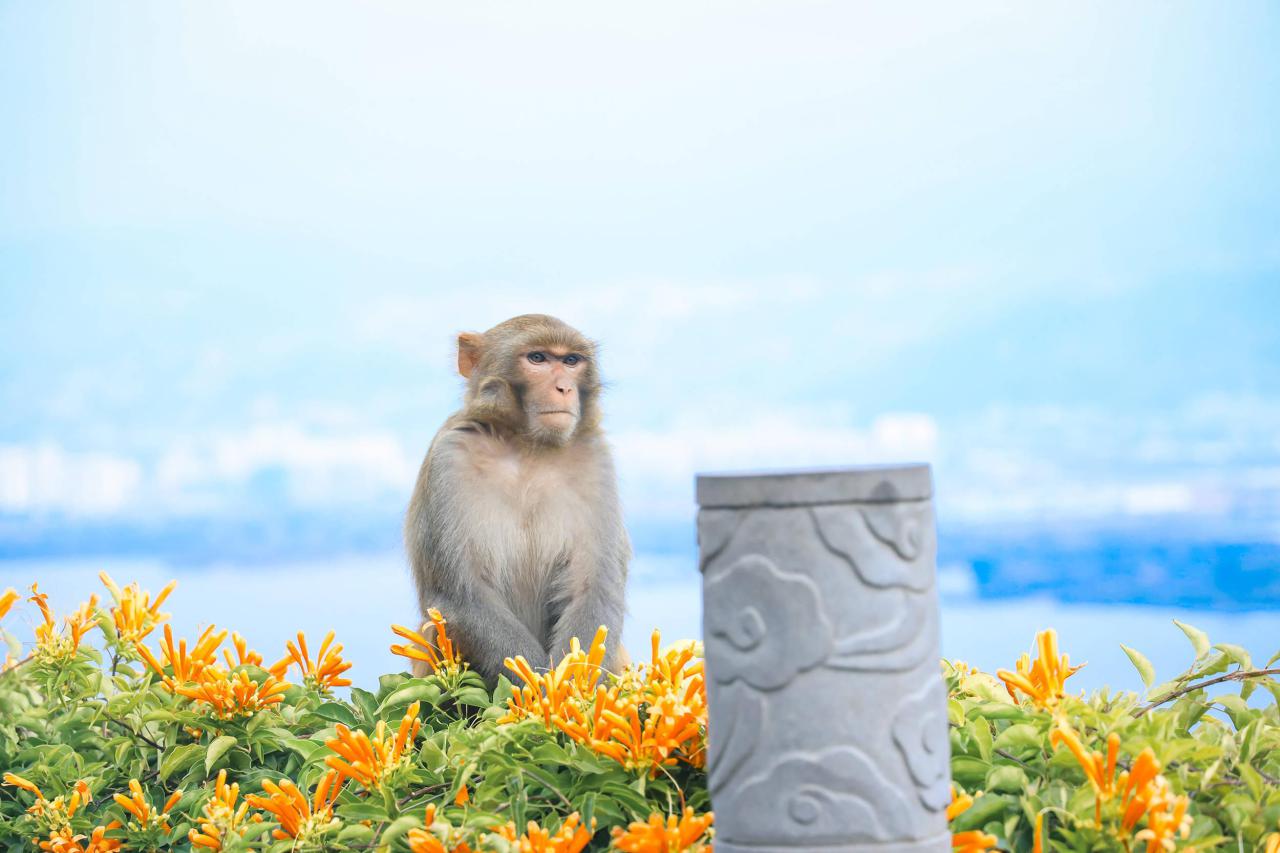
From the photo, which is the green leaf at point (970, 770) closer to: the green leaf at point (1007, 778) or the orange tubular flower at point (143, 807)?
the green leaf at point (1007, 778)

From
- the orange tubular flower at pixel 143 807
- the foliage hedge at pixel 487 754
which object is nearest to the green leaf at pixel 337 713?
the foliage hedge at pixel 487 754

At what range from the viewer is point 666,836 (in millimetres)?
2965

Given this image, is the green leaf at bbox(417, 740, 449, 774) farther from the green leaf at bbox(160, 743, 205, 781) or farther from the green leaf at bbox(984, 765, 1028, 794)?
the green leaf at bbox(984, 765, 1028, 794)

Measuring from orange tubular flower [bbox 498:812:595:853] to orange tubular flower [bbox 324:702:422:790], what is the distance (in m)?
0.47

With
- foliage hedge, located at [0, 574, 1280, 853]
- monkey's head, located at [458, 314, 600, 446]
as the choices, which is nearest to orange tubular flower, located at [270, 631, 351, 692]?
foliage hedge, located at [0, 574, 1280, 853]

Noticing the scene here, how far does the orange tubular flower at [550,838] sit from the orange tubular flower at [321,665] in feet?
5.17

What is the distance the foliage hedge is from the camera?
3057mm

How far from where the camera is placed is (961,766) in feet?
10.8

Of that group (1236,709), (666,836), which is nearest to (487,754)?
(666,836)

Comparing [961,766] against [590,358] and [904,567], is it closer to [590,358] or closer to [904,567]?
[904,567]

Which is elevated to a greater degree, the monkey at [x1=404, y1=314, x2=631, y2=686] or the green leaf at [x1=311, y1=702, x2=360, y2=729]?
the monkey at [x1=404, y1=314, x2=631, y2=686]

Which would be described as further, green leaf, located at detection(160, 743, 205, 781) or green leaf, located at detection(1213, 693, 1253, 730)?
green leaf, located at detection(160, 743, 205, 781)

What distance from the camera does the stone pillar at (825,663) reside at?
2.71m

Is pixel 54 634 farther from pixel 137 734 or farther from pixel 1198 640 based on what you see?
pixel 1198 640
